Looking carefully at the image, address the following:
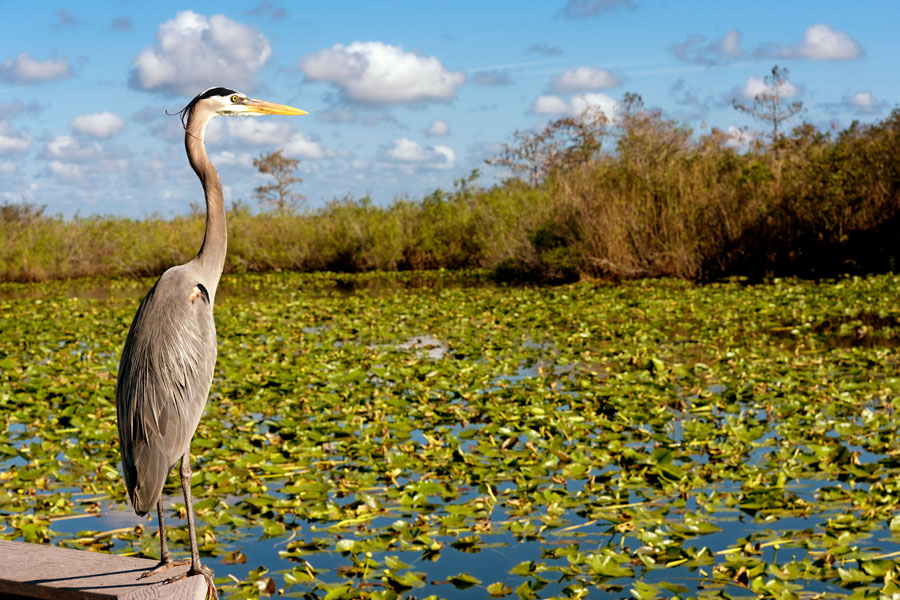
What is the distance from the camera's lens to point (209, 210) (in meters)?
3.08

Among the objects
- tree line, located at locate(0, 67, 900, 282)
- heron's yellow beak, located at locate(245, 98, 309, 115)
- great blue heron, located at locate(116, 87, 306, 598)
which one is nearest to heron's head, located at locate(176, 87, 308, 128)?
heron's yellow beak, located at locate(245, 98, 309, 115)

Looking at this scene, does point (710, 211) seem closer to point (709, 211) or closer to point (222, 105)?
point (709, 211)

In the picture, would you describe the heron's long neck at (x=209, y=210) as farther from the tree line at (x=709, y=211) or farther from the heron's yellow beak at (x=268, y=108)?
the tree line at (x=709, y=211)

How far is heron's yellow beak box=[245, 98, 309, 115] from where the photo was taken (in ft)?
11.0

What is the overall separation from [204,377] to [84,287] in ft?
56.4

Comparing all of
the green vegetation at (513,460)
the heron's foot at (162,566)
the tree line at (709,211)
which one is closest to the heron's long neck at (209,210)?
the heron's foot at (162,566)

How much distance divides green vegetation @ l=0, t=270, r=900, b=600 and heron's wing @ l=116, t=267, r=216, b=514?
0.85 meters

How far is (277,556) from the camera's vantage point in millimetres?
3752

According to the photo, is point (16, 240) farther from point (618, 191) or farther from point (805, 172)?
point (805, 172)

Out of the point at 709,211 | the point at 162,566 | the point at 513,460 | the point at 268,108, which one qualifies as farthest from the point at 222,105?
the point at 709,211

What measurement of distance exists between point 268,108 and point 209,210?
59 centimetres

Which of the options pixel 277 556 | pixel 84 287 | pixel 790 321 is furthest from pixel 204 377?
pixel 84 287

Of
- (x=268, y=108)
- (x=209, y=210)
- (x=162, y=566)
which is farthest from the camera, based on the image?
(x=268, y=108)

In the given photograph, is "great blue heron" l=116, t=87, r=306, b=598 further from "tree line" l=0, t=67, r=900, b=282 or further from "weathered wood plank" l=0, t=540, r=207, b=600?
"tree line" l=0, t=67, r=900, b=282
